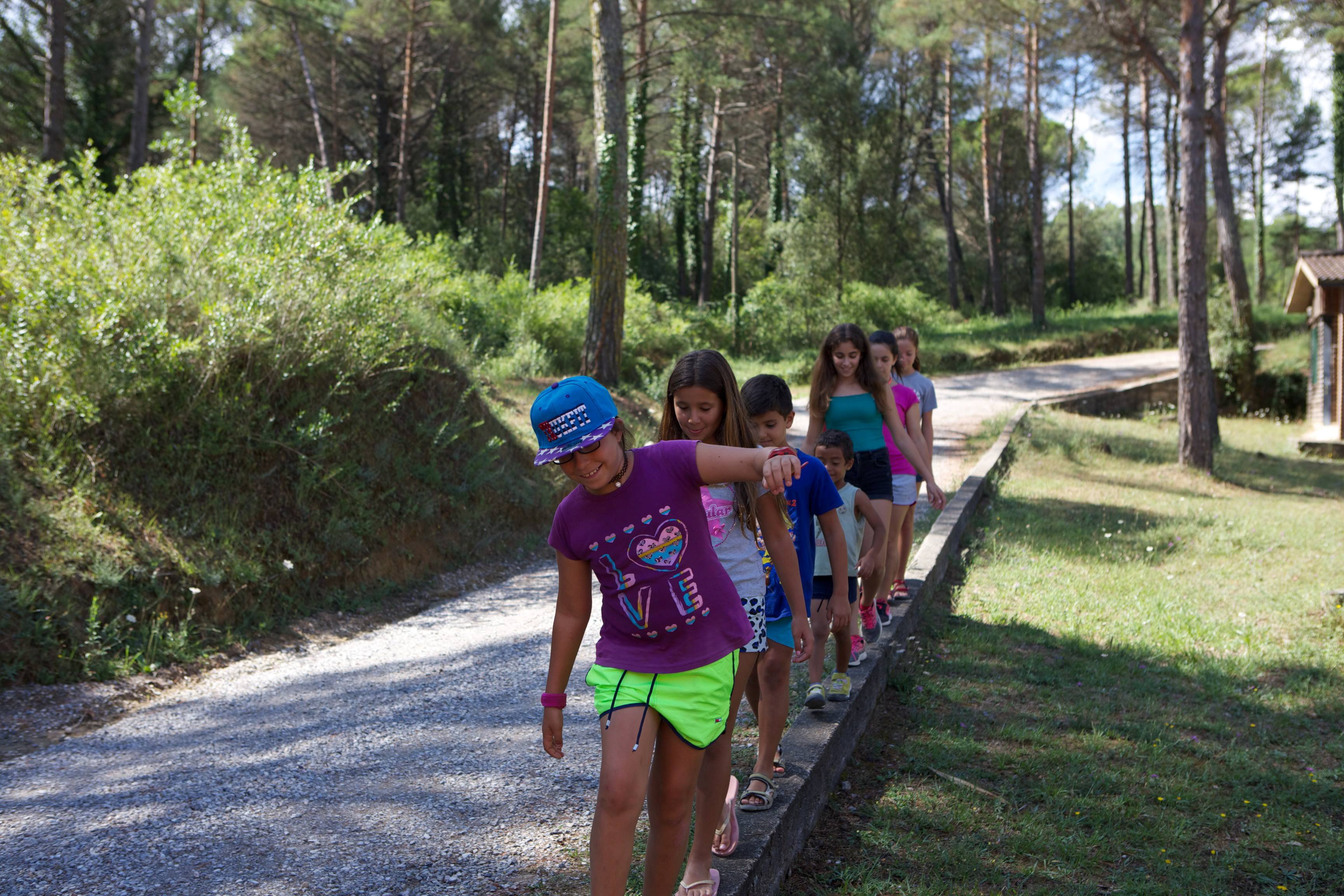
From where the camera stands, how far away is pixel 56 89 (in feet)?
41.5

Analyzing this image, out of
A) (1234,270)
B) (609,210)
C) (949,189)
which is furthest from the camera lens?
(949,189)

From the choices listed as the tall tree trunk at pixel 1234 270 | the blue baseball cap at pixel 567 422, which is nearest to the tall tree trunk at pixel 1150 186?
the tall tree trunk at pixel 1234 270

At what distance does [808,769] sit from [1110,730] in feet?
6.15

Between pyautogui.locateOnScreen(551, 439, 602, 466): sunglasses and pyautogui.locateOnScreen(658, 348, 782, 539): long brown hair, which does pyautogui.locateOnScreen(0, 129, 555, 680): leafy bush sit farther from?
pyautogui.locateOnScreen(551, 439, 602, 466): sunglasses

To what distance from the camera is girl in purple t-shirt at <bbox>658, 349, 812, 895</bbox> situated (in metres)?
2.84

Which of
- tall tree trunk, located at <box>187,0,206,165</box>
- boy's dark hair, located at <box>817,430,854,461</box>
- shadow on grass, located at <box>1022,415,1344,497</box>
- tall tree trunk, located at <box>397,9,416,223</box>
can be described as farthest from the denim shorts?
tall tree trunk, located at <box>397,9,416,223</box>

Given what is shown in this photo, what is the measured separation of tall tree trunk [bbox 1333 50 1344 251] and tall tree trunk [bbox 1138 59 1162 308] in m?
4.25

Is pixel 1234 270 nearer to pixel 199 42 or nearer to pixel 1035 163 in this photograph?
pixel 1035 163

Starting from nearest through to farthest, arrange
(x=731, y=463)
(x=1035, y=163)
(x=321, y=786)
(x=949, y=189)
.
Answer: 1. (x=731, y=463)
2. (x=321, y=786)
3. (x=1035, y=163)
4. (x=949, y=189)

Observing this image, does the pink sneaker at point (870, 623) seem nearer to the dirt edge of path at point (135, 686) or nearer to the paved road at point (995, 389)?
the dirt edge of path at point (135, 686)

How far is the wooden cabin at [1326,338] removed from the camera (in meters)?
19.8

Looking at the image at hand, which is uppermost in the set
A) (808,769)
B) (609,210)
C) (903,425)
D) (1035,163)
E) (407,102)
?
(407,102)

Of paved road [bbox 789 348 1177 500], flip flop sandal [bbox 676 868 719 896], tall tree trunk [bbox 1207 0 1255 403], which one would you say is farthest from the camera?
tall tree trunk [bbox 1207 0 1255 403]

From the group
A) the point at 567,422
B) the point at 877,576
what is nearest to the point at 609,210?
the point at 877,576
